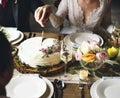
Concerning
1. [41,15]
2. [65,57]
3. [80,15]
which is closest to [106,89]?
[65,57]

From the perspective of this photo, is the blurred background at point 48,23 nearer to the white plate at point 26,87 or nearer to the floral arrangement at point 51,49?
the floral arrangement at point 51,49

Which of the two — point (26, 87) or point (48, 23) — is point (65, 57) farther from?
point (48, 23)

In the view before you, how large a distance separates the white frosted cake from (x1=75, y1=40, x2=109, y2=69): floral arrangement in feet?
0.44

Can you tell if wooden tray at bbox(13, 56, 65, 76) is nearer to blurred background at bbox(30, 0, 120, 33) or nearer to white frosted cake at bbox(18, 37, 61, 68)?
white frosted cake at bbox(18, 37, 61, 68)

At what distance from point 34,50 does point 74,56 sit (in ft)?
0.83

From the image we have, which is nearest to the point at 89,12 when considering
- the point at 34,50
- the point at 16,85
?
the point at 34,50

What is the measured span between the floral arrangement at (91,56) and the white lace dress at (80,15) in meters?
0.70

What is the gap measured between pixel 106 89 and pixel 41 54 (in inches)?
16.5

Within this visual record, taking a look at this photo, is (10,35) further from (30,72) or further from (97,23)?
(97,23)

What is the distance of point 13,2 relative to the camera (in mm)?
2752

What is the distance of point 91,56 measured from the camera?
68.2 inches

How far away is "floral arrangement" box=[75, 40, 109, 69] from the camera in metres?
1.73

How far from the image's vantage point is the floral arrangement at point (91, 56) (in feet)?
5.68

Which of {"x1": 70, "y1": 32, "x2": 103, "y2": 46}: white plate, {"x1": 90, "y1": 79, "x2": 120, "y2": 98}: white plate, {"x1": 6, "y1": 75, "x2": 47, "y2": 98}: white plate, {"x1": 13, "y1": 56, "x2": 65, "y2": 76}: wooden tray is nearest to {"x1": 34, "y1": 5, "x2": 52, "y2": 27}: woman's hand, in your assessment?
{"x1": 70, "y1": 32, "x2": 103, "y2": 46}: white plate
